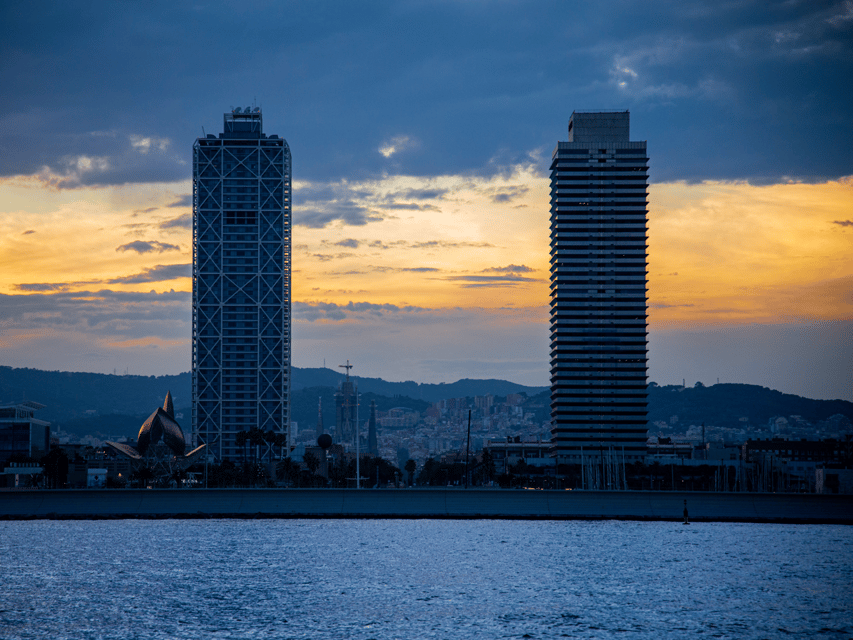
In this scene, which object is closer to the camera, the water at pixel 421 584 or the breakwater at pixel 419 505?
the water at pixel 421 584

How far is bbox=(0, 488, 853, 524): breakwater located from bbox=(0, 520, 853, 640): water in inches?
796

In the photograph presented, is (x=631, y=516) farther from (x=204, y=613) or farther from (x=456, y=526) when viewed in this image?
(x=204, y=613)

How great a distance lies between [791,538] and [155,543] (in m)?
73.6

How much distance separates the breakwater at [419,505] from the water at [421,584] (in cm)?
2021

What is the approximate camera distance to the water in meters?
54.3

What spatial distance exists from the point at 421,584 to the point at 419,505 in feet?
237

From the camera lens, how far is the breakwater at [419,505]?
5428 inches

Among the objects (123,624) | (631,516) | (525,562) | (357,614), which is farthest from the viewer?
(631,516)

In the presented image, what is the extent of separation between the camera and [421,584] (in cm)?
7125

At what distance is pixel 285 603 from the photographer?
2458 inches

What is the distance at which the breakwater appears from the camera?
13788cm

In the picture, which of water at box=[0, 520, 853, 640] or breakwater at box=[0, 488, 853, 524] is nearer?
water at box=[0, 520, 853, 640]

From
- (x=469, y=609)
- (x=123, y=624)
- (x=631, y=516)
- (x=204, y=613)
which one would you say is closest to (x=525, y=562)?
(x=469, y=609)

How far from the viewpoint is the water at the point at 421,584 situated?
2138 inches
